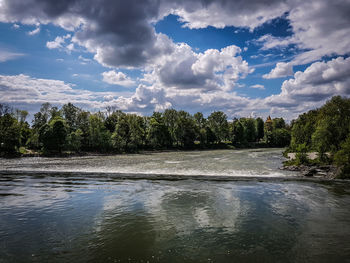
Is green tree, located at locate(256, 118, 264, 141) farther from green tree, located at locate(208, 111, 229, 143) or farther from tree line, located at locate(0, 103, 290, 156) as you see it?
green tree, located at locate(208, 111, 229, 143)

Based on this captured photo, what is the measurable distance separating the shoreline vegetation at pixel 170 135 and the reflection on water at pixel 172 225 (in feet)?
61.3

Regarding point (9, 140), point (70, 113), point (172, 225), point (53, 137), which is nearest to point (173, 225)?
point (172, 225)

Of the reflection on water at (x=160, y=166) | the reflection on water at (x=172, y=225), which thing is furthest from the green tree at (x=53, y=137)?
the reflection on water at (x=172, y=225)

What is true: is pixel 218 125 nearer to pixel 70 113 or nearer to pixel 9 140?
pixel 70 113

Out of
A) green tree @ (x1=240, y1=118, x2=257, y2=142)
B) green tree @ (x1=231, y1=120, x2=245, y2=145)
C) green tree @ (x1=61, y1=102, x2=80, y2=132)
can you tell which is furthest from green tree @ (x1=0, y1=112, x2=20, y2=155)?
green tree @ (x1=240, y1=118, x2=257, y2=142)

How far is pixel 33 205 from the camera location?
15250 millimetres

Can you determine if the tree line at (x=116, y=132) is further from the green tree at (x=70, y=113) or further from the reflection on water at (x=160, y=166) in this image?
the reflection on water at (x=160, y=166)

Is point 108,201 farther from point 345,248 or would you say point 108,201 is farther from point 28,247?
point 345,248

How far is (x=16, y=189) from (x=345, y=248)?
25.0 metres

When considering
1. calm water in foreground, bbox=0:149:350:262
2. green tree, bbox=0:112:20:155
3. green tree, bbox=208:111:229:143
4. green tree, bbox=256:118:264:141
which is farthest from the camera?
green tree, bbox=256:118:264:141

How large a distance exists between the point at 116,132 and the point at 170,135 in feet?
96.8

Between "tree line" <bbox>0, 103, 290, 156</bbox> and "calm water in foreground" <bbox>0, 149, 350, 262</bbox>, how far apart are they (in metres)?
52.5

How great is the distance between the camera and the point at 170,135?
10906 centimetres

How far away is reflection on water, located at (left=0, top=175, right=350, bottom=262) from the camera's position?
8.78m
